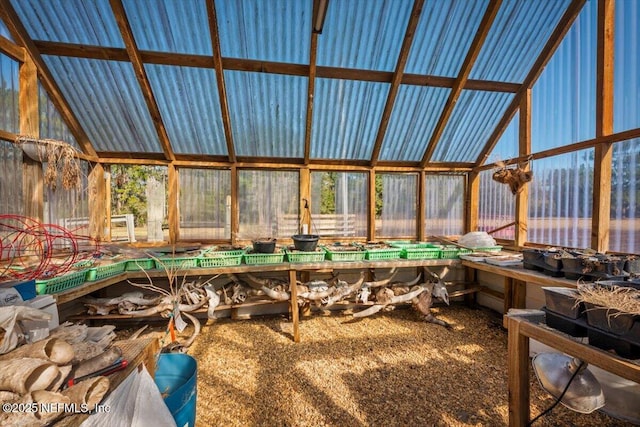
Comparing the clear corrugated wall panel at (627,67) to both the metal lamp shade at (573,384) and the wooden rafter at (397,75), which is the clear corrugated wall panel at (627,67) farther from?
the metal lamp shade at (573,384)

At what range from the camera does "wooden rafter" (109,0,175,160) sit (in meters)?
2.65

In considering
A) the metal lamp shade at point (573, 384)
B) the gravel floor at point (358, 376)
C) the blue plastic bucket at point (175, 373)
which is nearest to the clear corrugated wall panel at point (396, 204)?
the gravel floor at point (358, 376)

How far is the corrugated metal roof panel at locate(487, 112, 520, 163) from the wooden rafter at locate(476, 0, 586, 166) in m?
0.06

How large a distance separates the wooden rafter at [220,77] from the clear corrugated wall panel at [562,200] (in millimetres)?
4632

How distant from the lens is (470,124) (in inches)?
168

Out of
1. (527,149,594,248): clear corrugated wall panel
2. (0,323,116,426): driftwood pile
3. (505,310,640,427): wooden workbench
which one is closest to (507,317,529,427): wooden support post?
(505,310,640,427): wooden workbench

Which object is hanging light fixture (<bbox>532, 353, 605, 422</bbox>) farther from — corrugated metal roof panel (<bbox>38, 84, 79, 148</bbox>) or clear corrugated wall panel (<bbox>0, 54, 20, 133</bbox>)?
corrugated metal roof panel (<bbox>38, 84, 79, 148</bbox>)

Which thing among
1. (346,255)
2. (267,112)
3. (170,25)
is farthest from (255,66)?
(346,255)

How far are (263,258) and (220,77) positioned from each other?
2.41 m

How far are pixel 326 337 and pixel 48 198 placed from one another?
393cm

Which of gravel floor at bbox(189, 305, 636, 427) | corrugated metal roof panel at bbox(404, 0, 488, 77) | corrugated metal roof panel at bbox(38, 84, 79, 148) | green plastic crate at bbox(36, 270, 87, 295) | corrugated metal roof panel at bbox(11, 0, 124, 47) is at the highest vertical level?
corrugated metal roof panel at bbox(404, 0, 488, 77)

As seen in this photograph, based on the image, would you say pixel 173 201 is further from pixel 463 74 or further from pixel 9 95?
pixel 463 74

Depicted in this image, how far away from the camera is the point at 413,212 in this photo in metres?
4.88

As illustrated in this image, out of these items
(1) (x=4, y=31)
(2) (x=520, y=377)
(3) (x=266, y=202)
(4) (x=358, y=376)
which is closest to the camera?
(2) (x=520, y=377)
